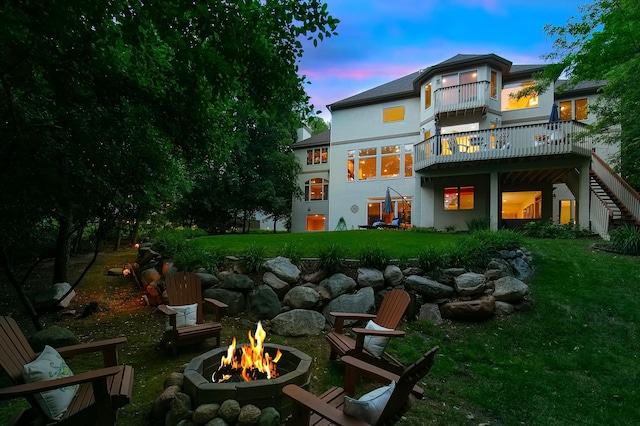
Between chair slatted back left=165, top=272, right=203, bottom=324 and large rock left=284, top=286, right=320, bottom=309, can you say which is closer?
chair slatted back left=165, top=272, right=203, bottom=324

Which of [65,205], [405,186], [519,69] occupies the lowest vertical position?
[65,205]

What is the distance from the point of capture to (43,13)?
3.22 m

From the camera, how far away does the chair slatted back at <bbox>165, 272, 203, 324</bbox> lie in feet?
16.7

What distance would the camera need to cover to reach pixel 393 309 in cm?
441

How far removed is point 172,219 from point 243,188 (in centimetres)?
428

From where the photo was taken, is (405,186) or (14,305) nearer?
(14,305)

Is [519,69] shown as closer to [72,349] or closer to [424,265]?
[424,265]

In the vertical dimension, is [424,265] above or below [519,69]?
below

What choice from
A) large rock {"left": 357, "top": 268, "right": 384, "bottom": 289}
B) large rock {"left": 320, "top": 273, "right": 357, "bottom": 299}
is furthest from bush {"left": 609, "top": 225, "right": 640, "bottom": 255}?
large rock {"left": 320, "top": 273, "right": 357, "bottom": 299}

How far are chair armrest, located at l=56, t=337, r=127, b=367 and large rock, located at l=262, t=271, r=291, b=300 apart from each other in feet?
10.4

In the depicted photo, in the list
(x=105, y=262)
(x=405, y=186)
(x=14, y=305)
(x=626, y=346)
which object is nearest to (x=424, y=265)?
(x=626, y=346)

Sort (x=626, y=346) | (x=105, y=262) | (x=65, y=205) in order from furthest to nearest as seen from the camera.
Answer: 1. (x=105, y=262)
2. (x=626, y=346)
3. (x=65, y=205)

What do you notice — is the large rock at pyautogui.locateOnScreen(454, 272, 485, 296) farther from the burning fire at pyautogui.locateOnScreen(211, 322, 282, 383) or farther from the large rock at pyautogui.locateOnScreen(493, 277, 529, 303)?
the burning fire at pyautogui.locateOnScreen(211, 322, 282, 383)

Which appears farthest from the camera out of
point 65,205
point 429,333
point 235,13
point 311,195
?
point 311,195
